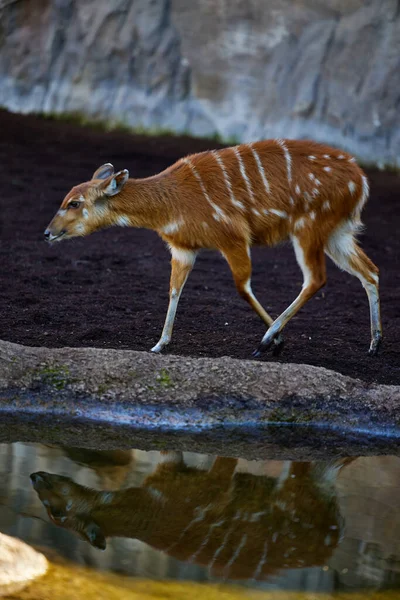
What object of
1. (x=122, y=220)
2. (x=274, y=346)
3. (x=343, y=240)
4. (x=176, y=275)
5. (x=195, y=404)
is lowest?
(x=195, y=404)

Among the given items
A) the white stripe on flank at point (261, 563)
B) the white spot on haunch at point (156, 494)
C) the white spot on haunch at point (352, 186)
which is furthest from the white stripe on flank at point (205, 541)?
the white spot on haunch at point (352, 186)

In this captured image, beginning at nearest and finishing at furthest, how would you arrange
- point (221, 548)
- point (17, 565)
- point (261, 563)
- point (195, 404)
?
point (17, 565) < point (261, 563) < point (221, 548) < point (195, 404)

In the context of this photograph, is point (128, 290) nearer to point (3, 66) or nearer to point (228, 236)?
point (228, 236)

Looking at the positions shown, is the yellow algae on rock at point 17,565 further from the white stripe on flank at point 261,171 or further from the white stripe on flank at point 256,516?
the white stripe on flank at point 261,171

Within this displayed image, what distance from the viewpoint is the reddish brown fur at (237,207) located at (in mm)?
5832

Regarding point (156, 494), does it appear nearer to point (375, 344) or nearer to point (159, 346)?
point (159, 346)

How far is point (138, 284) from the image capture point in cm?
789

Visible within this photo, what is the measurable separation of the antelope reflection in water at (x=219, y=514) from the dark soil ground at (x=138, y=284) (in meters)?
1.49

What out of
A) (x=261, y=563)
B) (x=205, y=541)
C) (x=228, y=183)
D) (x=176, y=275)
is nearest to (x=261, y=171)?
(x=228, y=183)

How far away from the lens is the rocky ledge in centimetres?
479

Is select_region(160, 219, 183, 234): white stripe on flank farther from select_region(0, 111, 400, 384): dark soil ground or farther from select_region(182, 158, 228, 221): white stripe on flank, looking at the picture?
select_region(0, 111, 400, 384): dark soil ground

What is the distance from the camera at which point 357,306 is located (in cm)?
785

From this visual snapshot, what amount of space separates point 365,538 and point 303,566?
0.39 m

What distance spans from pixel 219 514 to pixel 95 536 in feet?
1.94
